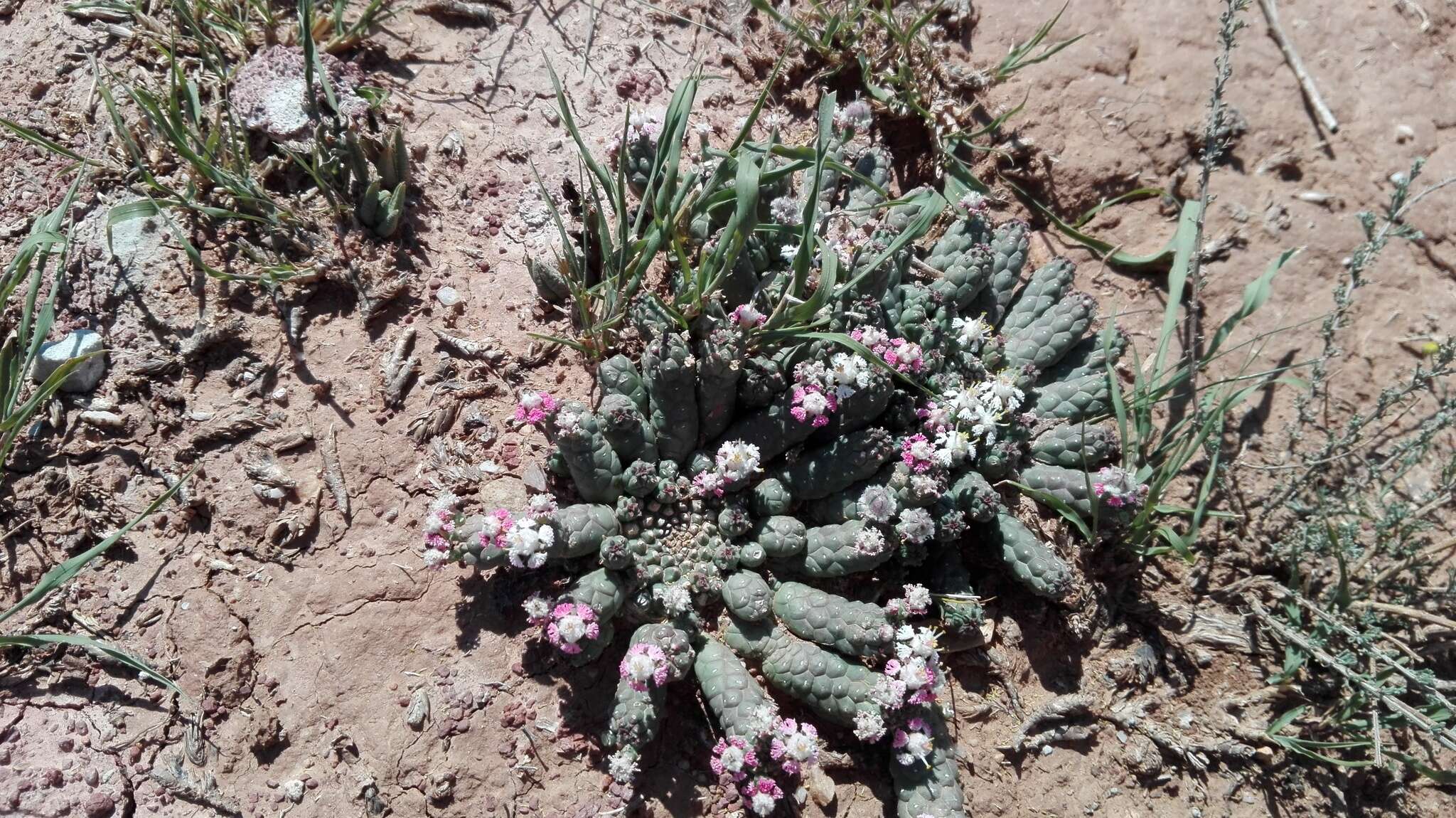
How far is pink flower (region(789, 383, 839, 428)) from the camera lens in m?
3.15

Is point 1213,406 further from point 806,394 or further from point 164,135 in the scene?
point 164,135

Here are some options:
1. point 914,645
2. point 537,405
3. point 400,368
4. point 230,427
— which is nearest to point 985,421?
point 914,645

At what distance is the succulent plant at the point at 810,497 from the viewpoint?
3035mm

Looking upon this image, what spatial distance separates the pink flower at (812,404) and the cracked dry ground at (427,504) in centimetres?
102

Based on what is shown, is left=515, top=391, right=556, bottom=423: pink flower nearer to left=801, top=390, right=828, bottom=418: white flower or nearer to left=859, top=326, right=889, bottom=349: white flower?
left=801, top=390, right=828, bottom=418: white flower

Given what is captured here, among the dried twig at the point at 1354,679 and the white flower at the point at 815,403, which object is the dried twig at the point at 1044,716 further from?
the white flower at the point at 815,403

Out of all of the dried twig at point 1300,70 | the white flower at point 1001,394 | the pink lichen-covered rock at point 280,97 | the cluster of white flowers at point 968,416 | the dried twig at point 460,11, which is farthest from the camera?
the dried twig at point 1300,70

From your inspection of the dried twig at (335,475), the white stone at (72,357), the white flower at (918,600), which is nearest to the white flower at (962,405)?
the white flower at (918,600)

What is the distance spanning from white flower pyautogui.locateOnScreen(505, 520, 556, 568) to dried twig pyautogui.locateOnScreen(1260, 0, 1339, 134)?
456 centimetres

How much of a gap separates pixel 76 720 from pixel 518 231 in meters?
2.41

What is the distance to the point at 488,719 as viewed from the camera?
311 centimetres

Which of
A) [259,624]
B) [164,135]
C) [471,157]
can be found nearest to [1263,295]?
[471,157]

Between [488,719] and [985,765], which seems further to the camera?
[985,765]

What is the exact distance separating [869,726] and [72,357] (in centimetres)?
326
